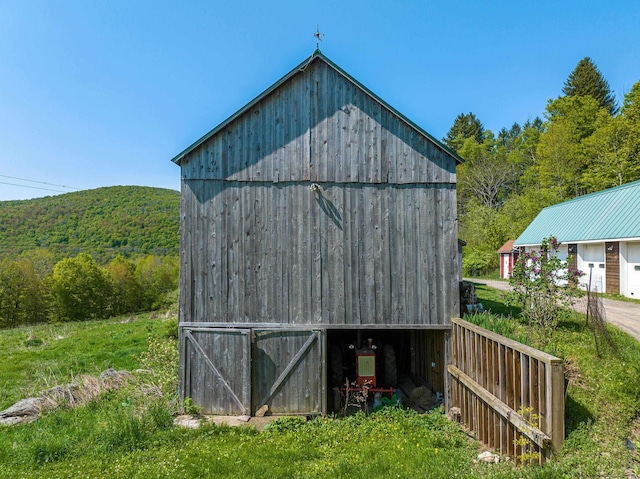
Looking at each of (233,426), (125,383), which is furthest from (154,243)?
(233,426)

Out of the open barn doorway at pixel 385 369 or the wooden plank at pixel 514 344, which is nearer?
the wooden plank at pixel 514 344

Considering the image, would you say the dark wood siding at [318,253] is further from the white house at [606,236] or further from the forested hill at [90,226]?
the forested hill at [90,226]

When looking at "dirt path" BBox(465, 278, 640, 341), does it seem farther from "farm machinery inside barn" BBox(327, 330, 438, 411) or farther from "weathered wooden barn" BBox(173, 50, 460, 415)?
"weathered wooden barn" BBox(173, 50, 460, 415)

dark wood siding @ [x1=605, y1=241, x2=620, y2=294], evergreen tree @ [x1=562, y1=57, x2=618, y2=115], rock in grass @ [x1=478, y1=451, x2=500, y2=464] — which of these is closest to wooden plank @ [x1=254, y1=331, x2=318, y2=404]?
rock in grass @ [x1=478, y1=451, x2=500, y2=464]

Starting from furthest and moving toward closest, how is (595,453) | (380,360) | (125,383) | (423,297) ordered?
(380,360) → (125,383) → (423,297) → (595,453)

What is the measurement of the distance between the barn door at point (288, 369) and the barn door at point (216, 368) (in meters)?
0.25

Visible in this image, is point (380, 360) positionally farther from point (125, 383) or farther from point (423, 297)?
point (125, 383)

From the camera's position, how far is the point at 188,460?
5.22 metres

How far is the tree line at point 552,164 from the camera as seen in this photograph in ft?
87.2

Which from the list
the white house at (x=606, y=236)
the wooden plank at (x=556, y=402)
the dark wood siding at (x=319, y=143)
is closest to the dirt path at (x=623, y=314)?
the white house at (x=606, y=236)

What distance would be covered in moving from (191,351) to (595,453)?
22.6 feet

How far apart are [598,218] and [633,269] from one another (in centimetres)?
399

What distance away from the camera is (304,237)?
7.48m

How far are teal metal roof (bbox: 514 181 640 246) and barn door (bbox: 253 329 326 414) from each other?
51.5 feet
